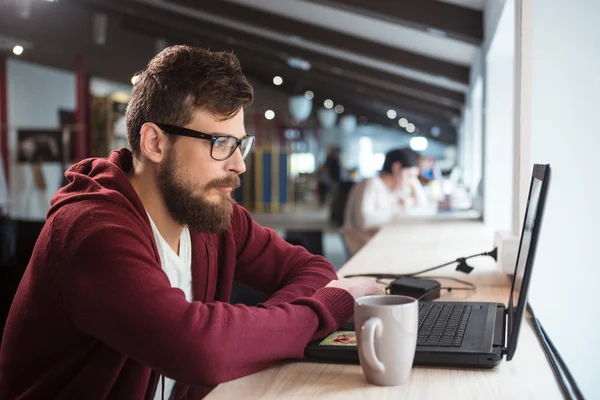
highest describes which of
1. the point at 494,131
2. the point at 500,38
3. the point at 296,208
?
the point at 500,38

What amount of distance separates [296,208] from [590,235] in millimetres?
14455

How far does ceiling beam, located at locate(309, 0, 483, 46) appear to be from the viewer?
4496mm

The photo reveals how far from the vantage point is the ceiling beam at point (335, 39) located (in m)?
6.54

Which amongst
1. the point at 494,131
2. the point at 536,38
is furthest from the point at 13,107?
the point at 536,38

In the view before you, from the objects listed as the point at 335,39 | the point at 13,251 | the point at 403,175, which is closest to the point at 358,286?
the point at 13,251

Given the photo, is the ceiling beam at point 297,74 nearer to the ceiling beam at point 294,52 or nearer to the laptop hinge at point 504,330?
the ceiling beam at point 294,52

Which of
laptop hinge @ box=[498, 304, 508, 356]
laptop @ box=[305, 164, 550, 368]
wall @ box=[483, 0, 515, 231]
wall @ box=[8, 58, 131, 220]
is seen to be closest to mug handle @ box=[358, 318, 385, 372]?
laptop @ box=[305, 164, 550, 368]

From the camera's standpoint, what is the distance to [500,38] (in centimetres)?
370

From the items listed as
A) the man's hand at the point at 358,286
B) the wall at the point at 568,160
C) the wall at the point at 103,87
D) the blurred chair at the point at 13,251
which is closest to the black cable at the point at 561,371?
the man's hand at the point at 358,286

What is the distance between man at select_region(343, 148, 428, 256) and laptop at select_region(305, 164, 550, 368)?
316cm

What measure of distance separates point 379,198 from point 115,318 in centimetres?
403

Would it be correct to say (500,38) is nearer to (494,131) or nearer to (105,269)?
(494,131)

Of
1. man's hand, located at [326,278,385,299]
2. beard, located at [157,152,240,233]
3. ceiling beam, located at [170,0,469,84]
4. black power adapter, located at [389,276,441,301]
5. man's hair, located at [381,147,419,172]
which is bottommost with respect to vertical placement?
black power adapter, located at [389,276,441,301]

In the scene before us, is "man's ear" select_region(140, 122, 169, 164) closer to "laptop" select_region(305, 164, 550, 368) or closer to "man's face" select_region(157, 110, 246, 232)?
"man's face" select_region(157, 110, 246, 232)
